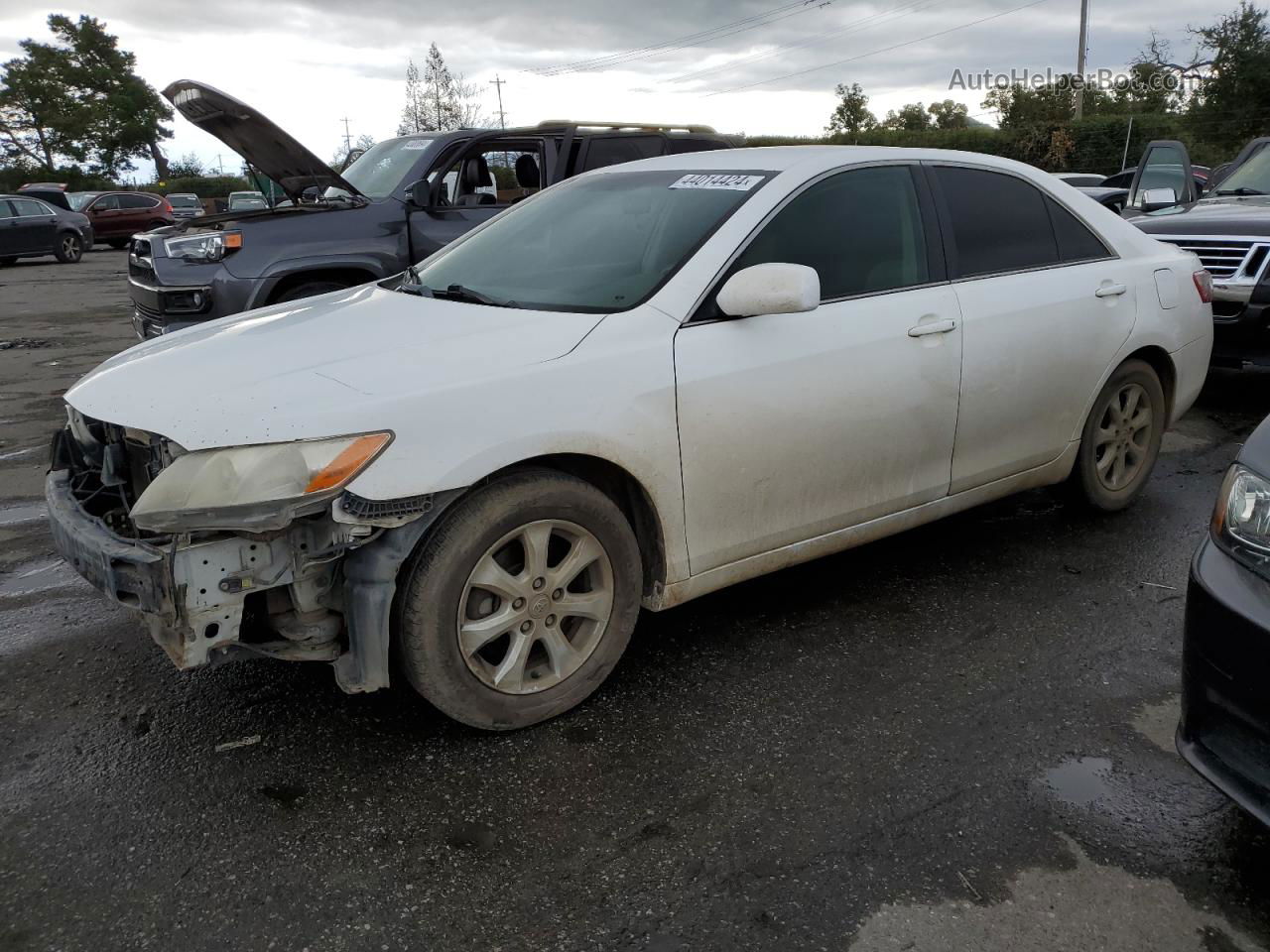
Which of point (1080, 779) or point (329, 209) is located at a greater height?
point (329, 209)

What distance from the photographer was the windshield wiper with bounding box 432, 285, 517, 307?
11.2 ft

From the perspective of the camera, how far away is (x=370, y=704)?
10.5 ft

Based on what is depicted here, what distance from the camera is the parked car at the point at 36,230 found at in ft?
71.7

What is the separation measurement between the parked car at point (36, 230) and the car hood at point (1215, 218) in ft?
74.0

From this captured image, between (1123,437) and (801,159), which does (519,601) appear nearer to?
(801,159)

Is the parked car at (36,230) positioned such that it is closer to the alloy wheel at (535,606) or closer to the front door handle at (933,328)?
the alloy wheel at (535,606)

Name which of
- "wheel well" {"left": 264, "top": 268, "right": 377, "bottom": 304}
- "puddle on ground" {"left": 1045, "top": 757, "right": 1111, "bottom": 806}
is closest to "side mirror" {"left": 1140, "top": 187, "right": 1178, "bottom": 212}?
"wheel well" {"left": 264, "top": 268, "right": 377, "bottom": 304}

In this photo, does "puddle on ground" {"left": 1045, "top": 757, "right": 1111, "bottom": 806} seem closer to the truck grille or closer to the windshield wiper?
the windshield wiper

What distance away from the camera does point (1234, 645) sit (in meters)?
2.19

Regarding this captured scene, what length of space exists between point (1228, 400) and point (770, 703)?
19.3 ft

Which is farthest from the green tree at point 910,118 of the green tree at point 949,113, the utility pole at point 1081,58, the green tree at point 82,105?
the green tree at point 82,105

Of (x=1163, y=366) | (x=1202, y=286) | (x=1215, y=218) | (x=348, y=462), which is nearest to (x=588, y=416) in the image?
(x=348, y=462)

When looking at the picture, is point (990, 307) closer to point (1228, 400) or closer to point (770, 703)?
point (770, 703)

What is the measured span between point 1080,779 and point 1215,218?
581 cm
